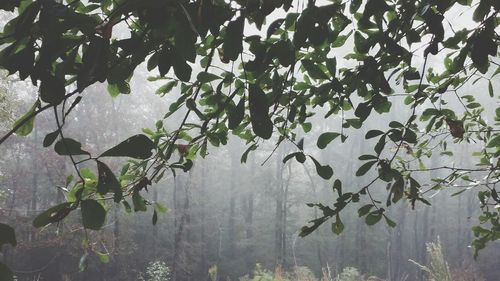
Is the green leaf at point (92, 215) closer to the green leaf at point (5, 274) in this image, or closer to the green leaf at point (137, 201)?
the green leaf at point (5, 274)

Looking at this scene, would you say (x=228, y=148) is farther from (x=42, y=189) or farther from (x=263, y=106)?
(x=263, y=106)

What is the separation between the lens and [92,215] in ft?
1.93

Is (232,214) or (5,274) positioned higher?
(5,274)

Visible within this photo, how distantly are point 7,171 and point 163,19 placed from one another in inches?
714

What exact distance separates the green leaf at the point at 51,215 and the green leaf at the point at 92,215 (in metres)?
0.10

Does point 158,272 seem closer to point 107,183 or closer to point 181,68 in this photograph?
point 107,183

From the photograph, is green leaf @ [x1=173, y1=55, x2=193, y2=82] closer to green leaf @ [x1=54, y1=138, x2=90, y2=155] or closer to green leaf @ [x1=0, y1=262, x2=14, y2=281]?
green leaf @ [x1=54, y1=138, x2=90, y2=155]

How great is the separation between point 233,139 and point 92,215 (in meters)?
23.6

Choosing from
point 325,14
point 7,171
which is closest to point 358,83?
point 325,14

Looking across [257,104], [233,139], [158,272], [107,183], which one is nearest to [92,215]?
[107,183]

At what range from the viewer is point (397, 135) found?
1127mm

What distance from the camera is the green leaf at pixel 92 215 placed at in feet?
1.92

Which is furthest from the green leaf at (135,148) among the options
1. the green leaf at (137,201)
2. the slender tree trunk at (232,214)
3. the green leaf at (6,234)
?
the slender tree trunk at (232,214)

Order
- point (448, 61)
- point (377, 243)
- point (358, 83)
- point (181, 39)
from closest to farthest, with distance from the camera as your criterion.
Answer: point (181, 39), point (358, 83), point (448, 61), point (377, 243)
